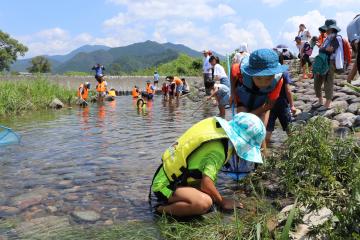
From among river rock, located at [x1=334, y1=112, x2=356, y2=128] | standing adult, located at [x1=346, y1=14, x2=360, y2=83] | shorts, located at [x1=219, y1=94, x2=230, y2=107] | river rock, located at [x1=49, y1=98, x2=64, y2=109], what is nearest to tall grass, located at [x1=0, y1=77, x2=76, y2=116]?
river rock, located at [x1=49, y1=98, x2=64, y2=109]

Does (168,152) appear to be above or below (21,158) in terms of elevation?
above

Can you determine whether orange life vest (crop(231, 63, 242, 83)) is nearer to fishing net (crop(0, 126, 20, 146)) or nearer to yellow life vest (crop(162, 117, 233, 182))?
yellow life vest (crop(162, 117, 233, 182))

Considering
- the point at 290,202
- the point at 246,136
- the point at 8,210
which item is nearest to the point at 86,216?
the point at 8,210

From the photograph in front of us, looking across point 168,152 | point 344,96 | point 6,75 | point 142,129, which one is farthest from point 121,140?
point 6,75

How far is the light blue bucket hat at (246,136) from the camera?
3092 millimetres

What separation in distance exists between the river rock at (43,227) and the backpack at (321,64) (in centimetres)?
593

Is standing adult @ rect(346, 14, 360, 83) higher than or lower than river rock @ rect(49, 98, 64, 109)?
higher

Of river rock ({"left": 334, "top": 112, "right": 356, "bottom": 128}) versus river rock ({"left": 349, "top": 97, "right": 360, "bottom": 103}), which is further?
river rock ({"left": 349, "top": 97, "right": 360, "bottom": 103})

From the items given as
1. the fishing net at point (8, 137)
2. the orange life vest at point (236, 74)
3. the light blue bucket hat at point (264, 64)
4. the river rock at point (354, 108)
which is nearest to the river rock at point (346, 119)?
the river rock at point (354, 108)

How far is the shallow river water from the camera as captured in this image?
146 inches

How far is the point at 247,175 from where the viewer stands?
404 cm

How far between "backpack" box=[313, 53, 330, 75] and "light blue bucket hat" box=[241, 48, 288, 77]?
4051 millimetres

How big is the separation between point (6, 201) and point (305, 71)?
38.3 ft

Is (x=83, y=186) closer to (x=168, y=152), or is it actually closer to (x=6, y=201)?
(x=6, y=201)
